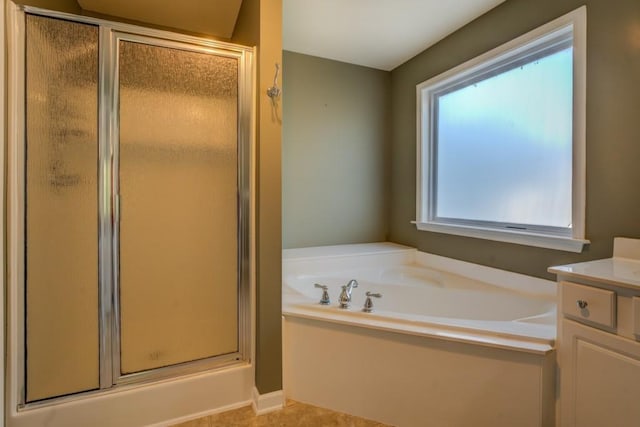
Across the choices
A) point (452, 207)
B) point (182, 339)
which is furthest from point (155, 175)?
point (452, 207)

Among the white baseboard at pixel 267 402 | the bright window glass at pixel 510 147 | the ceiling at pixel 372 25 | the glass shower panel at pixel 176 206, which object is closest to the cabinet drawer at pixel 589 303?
the bright window glass at pixel 510 147

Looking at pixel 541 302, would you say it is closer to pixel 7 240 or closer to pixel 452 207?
pixel 452 207

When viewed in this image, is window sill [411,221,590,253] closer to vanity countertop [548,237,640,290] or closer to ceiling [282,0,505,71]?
vanity countertop [548,237,640,290]

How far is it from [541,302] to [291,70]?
8.30ft

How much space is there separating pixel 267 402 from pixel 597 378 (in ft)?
4.66

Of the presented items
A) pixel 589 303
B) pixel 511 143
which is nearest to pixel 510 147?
pixel 511 143

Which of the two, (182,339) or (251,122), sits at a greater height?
(251,122)

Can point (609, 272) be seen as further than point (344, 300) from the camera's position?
No

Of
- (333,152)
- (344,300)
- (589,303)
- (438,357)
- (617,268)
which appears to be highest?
(333,152)

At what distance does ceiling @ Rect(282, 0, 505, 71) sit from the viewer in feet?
6.82

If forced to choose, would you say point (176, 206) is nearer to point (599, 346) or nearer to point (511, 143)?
point (599, 346)

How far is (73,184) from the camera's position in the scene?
1.38 m

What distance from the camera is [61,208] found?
1362mm

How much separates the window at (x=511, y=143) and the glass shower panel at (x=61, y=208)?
92.2 inches
